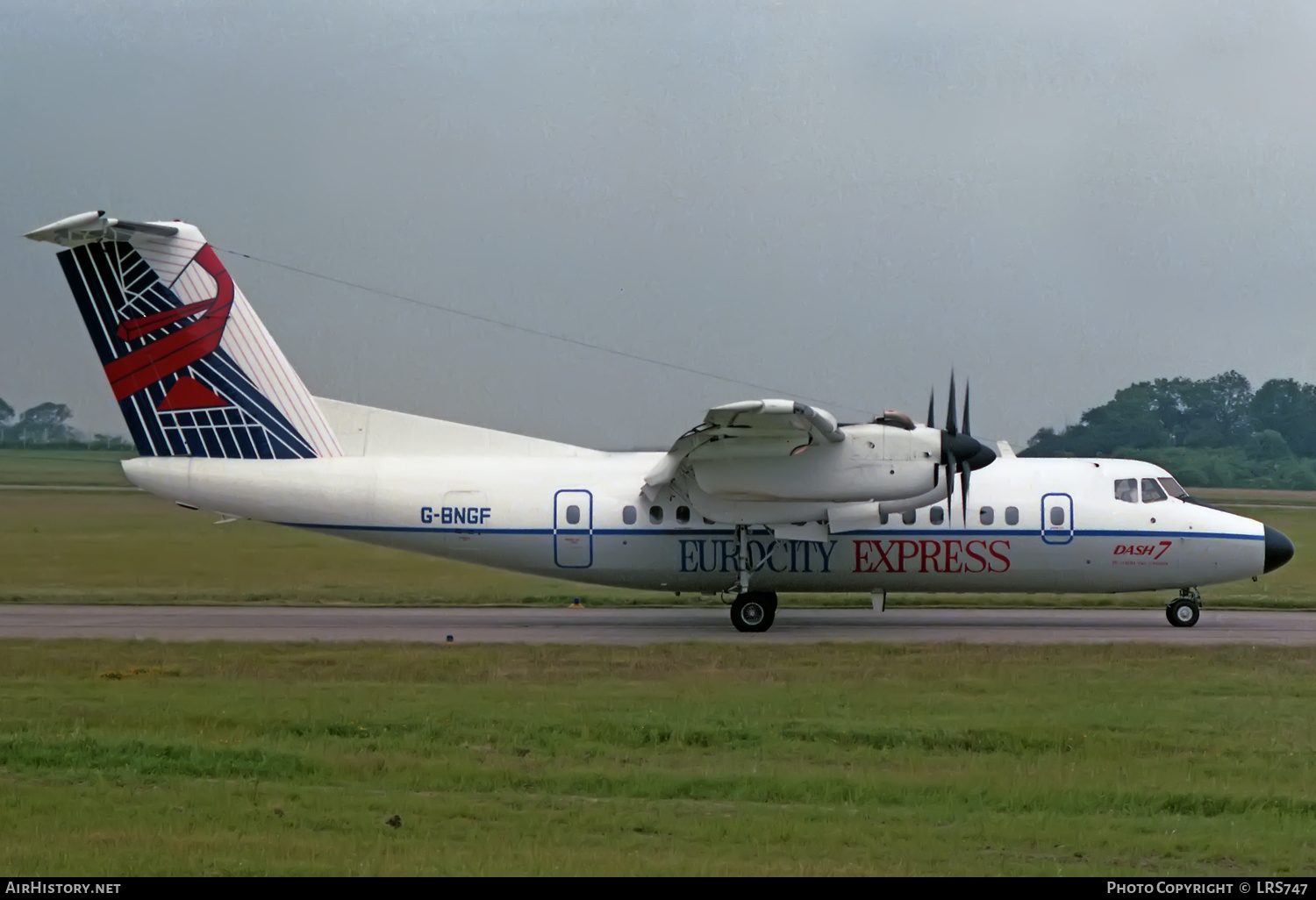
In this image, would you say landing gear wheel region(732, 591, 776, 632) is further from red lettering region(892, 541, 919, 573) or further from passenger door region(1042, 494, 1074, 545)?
passenger door region(1042, 494, 1074, 545)

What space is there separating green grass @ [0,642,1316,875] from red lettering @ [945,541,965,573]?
13.8 feet

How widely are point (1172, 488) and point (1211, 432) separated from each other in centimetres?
2653

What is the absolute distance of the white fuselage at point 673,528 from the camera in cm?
2242

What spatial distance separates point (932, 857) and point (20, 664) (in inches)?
517

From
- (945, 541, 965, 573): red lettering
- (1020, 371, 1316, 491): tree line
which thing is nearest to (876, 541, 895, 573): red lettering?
(945, 541, 965, 573): red lettering

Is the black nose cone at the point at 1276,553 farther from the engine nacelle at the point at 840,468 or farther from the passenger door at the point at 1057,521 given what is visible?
the engine nacelle at the point at 840,468

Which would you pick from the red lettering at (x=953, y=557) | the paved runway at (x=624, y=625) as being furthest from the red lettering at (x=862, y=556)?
the red lettering at (x=953, y=557)

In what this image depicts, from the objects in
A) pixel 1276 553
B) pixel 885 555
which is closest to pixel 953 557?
pixel 885 555

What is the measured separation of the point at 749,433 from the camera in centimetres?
2130

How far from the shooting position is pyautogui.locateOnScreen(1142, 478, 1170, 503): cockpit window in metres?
23.6

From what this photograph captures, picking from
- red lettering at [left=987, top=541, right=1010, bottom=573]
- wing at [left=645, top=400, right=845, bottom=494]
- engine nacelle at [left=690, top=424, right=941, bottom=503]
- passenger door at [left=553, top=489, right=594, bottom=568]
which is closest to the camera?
wing at [left=645, top=400, right=845, bottom=494]

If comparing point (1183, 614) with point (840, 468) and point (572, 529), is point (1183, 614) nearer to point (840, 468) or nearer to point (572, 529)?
point (840, 468)

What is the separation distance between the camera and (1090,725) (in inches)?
531

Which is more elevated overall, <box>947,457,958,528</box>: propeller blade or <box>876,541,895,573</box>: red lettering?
<box>947,457,958,528</box>: propeller blade
